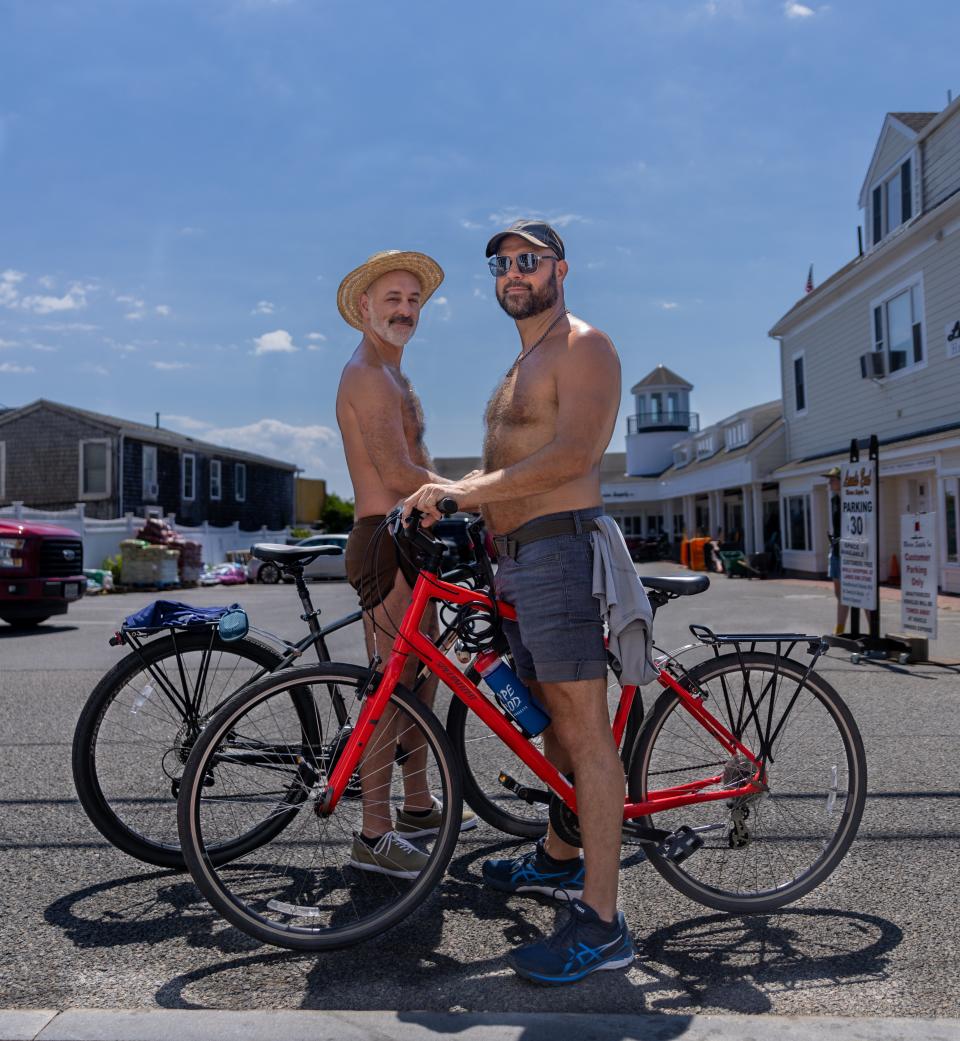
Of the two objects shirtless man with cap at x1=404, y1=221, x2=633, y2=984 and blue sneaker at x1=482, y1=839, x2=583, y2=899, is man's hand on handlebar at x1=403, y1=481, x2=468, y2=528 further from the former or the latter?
blue sneaker at x1=482, y1=839, x2=583, y2=899

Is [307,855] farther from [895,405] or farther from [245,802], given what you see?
[895,405]

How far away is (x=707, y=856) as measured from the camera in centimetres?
325

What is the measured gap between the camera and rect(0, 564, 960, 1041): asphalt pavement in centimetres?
234

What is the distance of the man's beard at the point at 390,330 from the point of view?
3.53 meters

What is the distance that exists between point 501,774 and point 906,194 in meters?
19.2

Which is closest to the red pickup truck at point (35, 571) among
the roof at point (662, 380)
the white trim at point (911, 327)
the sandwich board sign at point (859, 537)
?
the sandwich board sign at point (859, 537)

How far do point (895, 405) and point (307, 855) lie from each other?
18546 millimetres

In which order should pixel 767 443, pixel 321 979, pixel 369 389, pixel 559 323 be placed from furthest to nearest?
1. pixel 767 443
2. pixel 369 389
3. pixel 559 323
4. pixel 321 979

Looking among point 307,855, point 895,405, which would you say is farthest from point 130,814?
point 895,405

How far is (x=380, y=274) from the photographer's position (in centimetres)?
354

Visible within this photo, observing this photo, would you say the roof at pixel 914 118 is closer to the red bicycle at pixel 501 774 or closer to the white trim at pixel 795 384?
the white trim at pixel 795 384

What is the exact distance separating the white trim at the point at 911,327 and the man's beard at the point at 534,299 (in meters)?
17.1

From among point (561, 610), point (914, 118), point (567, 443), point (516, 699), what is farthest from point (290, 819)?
point (914, 118)

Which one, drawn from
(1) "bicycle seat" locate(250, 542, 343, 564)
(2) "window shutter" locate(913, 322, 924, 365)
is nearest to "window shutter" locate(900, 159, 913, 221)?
(2) "window shutter" locate(913, 322, 924, 365)
